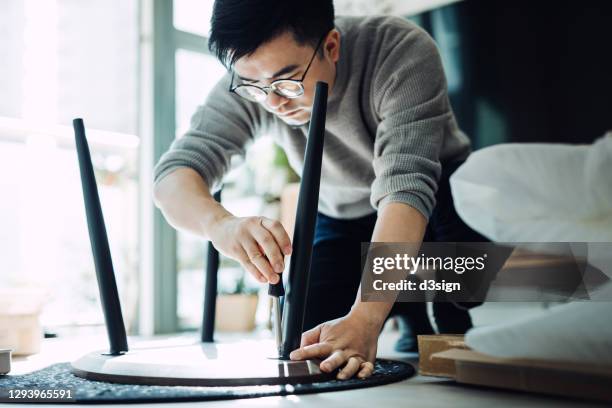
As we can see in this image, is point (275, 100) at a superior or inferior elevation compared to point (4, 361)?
superior

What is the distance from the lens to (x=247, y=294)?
2746 mm

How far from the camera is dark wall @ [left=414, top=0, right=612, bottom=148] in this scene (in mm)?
2051

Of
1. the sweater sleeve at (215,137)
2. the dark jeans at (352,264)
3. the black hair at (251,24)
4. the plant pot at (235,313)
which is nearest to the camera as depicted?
the black hair at (251,24)

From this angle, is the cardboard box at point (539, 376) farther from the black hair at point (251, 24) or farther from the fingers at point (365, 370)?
the black hair at point (251, 24)

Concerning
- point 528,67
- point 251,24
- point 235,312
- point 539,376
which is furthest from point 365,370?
point 235,312

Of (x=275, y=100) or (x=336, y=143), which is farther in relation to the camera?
→ (x=336, y=143)

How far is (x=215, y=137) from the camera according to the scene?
123 cm

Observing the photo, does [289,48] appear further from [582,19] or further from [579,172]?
[582,19]

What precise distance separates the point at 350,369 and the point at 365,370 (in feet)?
→ 0.10

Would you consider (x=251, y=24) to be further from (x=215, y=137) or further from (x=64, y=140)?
(x=64, y=140)

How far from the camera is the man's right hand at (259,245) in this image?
2.75ft

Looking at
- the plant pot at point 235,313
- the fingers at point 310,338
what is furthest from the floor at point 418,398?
the plant pot at point 235,313

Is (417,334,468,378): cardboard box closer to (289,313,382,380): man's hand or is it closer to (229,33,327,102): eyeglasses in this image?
(289,313,382,380): man's hand

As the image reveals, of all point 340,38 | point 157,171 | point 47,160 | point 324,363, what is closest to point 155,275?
point 47,160
